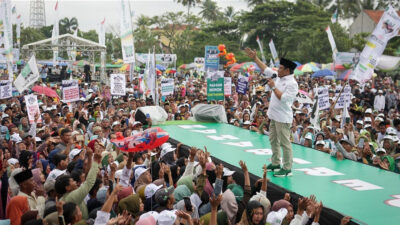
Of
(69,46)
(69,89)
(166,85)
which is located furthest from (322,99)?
(69,46)

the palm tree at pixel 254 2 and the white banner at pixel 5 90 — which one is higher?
the palm tree at pixel 254 2

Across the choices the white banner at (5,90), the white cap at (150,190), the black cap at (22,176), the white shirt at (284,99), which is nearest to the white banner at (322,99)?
the white shirt at (284,99)

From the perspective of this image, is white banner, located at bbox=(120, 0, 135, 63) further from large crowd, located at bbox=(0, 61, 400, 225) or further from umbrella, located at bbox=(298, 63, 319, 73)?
umbrella, located at bbox=(298, 63, 319, 73)

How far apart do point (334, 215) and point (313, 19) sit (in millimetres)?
46553

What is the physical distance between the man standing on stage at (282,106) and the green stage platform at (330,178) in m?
0.31

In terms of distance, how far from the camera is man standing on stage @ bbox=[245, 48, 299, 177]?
6145 mm

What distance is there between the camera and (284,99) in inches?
241

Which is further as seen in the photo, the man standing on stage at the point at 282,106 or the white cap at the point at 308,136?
the white cap at the point at 308,136

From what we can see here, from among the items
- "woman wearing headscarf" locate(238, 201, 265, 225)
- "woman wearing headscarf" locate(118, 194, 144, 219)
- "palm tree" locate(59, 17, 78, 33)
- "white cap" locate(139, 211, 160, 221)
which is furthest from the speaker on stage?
"palm tree" locate(59, 17, 78, 33)

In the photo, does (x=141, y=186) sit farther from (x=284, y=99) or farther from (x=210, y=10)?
(x=210, y=10)

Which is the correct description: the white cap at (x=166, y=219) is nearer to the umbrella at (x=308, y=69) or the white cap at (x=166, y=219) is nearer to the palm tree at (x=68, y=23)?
the umbrella at (x=308, y=69)

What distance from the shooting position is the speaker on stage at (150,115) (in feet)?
39.5

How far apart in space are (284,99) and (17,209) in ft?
11.8

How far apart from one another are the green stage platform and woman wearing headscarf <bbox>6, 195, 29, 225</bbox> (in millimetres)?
3236
